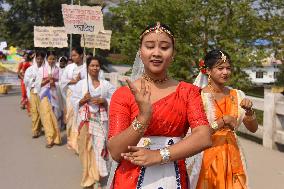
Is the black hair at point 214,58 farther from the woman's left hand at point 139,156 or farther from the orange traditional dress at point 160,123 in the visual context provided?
the woman's left hand at point 139,156

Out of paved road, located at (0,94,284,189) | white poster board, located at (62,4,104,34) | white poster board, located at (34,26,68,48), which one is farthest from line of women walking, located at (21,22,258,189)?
white poster board, located at (34,26,68,48)

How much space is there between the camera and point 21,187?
6.04 metres

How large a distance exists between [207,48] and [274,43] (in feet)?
7.67

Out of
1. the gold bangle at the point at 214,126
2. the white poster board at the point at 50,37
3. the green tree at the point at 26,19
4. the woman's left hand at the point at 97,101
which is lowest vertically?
the woman's left hand at the point at 97,101

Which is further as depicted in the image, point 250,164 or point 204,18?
point 204,18

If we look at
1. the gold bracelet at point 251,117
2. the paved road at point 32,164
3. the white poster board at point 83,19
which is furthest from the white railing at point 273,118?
the gold bracelet at point 251,117

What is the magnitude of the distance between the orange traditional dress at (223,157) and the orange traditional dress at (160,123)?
57.3 inches

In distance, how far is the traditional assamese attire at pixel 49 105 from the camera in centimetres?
875

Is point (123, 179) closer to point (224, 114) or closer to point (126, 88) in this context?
point (126, 88)

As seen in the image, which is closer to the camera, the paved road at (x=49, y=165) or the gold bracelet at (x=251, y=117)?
the gold bracelet at (x=251, y=117)

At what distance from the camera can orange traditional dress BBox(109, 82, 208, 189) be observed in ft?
7.57

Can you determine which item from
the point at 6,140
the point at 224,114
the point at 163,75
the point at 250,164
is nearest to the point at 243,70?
the point at 250,164

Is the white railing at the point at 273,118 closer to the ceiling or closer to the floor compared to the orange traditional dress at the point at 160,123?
closer to the floor

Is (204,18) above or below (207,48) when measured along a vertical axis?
above
